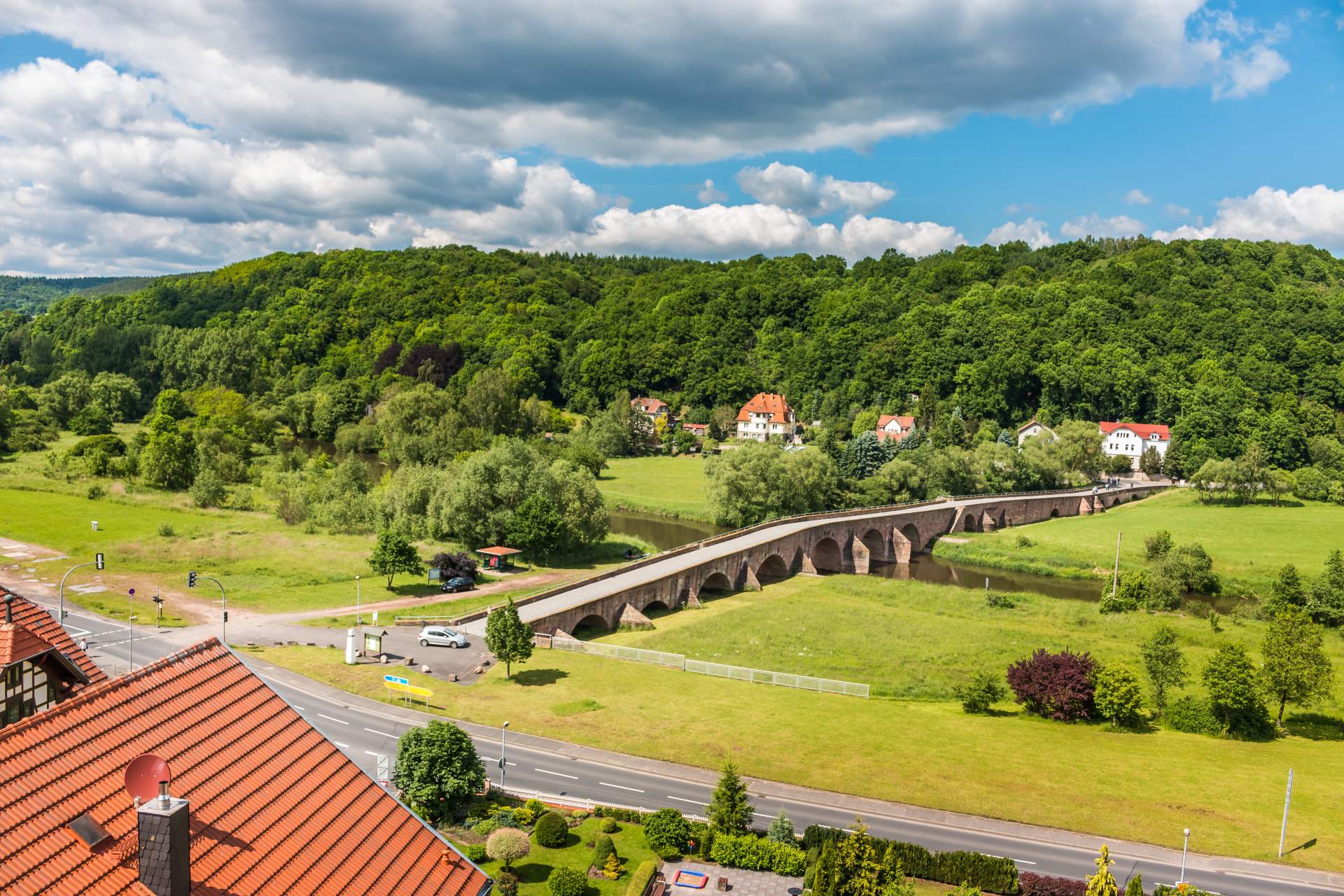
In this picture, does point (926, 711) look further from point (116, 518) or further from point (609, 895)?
point (116, 518)

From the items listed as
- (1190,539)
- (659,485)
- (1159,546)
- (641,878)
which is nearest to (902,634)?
(1159,546)

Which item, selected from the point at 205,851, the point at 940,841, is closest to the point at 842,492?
the point at 940,841

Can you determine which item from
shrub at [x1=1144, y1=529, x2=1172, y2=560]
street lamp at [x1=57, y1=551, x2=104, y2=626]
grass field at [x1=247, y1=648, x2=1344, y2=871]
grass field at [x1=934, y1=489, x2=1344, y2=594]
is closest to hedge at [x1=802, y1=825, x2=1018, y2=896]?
grass field at [x1=247, y1=648, x2=1344, y2=871]

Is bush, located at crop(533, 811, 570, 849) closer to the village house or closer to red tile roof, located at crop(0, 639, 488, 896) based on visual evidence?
red tile roof, located at crop(0, 639, 488, 896)

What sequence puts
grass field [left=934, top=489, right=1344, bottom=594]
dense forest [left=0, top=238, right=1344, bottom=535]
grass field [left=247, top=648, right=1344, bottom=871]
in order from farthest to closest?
dense forest [left=0, top=238, right=1344, bottom=535] < grass field [left=934, top=489, right=1344, bottom=594] < grass field [left=247, top=648, right=1344, bottom=871]

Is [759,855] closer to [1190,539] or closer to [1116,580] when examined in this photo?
[1116,580]
